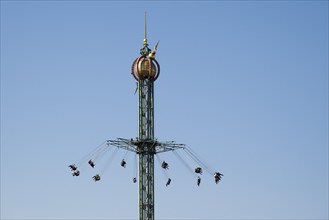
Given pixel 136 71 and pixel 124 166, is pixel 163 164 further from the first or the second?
pixel 136 71

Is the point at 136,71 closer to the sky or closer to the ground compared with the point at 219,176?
closer to the sky

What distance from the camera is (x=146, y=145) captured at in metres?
119

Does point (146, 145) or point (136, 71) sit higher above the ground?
point (136, 71)

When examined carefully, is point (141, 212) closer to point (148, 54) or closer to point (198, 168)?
point (198, 168)

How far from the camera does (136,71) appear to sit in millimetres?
123250

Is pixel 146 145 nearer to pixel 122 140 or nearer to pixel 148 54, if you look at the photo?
pixel 122 140

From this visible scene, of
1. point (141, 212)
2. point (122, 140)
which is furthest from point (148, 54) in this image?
point (141, 212)

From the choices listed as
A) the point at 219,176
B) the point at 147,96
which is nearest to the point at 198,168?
the point at 219,176

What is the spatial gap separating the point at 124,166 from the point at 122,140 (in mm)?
3148

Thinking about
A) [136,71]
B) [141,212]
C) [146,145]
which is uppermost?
[136,71]

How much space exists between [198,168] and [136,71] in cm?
1463

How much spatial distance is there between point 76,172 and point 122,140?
6.83 metres

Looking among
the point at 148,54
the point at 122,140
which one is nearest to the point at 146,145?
the point at 122,140

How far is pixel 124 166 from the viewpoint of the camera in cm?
11875
